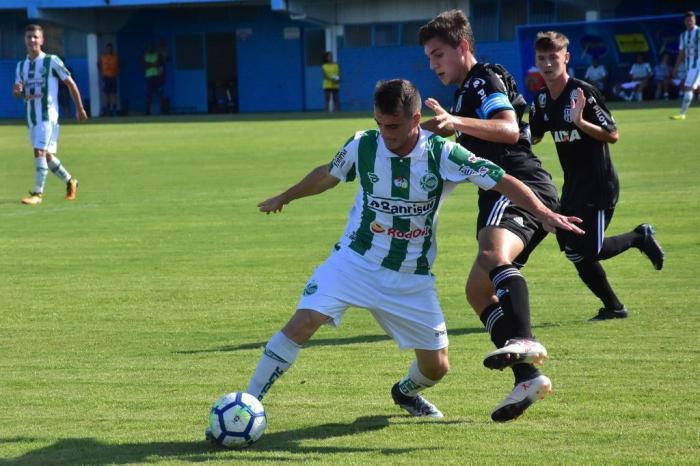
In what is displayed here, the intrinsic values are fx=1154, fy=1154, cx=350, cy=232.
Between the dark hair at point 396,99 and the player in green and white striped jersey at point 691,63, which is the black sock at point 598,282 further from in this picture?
the player in green and white striped jersey at point 691,63

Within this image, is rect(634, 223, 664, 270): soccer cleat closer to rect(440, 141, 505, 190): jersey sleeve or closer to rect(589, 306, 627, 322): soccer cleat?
rect(589, 306, 627, 322): soccer cleat

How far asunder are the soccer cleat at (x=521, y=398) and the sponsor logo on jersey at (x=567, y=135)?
123 inches

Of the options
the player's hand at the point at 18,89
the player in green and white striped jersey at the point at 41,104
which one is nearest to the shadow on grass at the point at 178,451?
the player's hand at the point at 18,89

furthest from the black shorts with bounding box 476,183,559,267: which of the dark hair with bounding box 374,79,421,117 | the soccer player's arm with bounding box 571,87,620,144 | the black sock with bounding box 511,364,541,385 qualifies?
the soccer player's arm with bounding box 571,87,620,144

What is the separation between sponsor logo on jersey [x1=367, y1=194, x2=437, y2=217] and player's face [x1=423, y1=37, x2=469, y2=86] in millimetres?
1189

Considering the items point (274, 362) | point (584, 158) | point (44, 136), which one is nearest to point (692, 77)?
point (44, 136)

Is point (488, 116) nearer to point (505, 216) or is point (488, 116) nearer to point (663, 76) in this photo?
point (505, 216)

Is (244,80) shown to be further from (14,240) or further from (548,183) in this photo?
(548,183)

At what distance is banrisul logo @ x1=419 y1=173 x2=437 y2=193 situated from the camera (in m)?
5.44

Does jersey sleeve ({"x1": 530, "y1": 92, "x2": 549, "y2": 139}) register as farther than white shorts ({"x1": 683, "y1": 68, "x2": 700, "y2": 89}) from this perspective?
No

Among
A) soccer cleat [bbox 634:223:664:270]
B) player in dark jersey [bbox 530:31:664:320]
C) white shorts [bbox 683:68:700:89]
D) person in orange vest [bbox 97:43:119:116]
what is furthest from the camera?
person in orange vest [bbox 97:43:119:116]

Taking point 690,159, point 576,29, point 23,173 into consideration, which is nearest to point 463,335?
point 690,159

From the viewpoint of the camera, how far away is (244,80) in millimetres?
47906

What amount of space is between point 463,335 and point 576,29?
31.6 metres
